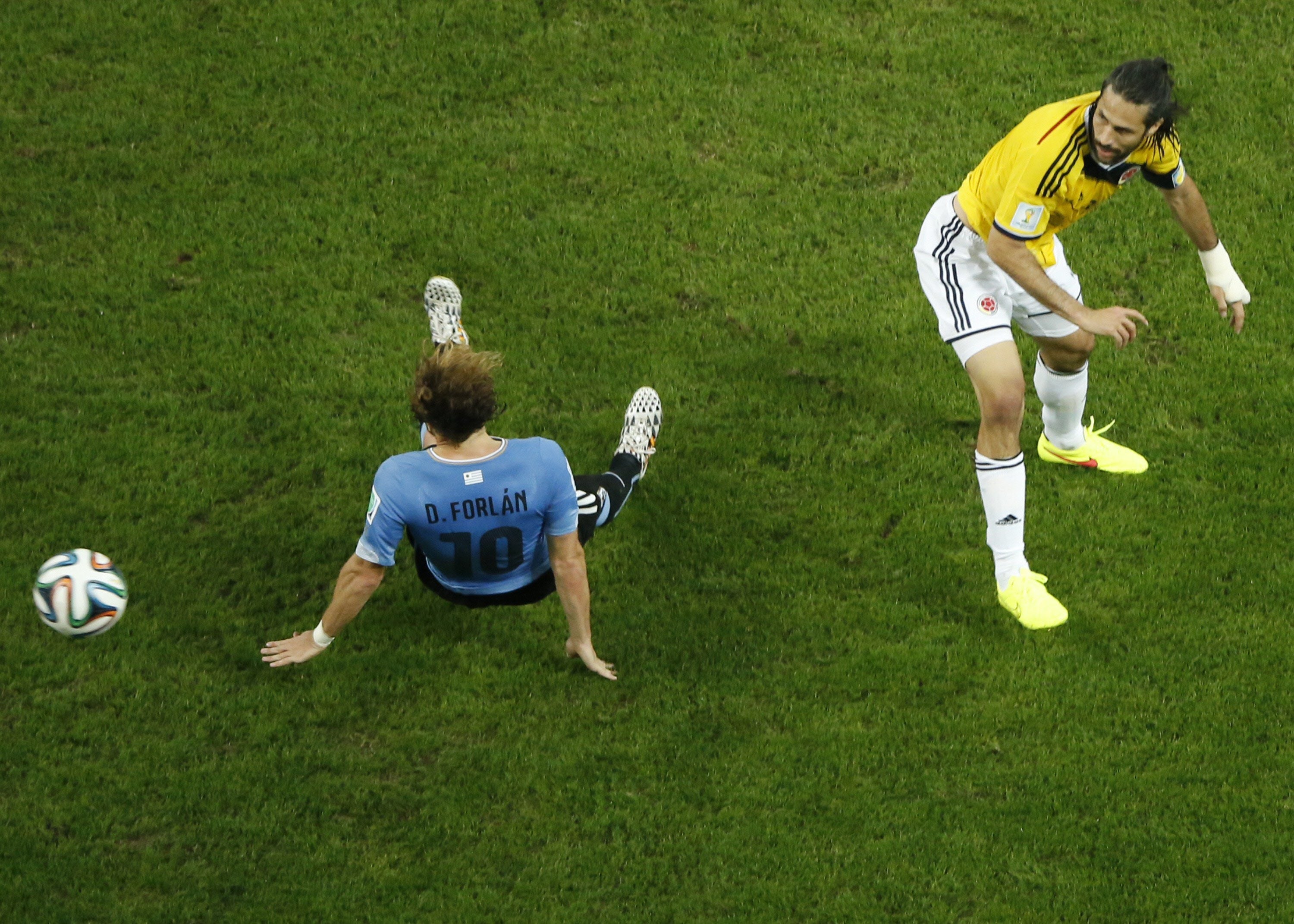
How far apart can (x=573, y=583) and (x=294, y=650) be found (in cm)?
144

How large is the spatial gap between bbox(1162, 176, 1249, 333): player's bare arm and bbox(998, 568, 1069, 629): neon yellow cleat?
1783mm

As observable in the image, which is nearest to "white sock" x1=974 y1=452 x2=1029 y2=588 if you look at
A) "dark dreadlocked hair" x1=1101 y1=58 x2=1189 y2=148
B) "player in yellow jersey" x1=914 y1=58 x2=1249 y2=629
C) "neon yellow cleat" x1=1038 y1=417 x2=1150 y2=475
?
"player in yellow jersey" x1=914 y1=58 x2=1249 y2=629

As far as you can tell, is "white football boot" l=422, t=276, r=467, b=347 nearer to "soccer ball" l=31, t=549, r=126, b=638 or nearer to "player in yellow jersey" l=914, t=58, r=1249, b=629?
"soccer ball" l=31, t=549, r=126, b=638

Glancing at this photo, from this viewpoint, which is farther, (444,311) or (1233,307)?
(444,311)

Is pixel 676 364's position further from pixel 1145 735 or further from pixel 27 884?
pixel 27 884

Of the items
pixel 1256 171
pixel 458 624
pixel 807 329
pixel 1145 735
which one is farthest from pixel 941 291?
pixel 1256 171

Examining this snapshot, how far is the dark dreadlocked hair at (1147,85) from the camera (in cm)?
566

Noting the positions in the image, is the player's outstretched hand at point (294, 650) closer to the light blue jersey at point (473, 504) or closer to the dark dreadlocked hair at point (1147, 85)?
the light blue jersey at point (473, 504)

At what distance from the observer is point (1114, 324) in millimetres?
5934

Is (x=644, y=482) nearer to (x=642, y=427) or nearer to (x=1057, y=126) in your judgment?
(x=642, y=427)

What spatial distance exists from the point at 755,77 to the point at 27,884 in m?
7.45

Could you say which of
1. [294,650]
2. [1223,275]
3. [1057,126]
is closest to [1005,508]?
[1223,275]

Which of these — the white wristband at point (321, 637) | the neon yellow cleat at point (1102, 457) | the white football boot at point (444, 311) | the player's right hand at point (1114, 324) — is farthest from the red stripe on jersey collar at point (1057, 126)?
the white wristband at point (321, 637)

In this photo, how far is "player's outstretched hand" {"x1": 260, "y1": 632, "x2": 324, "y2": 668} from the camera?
627 centimetres
